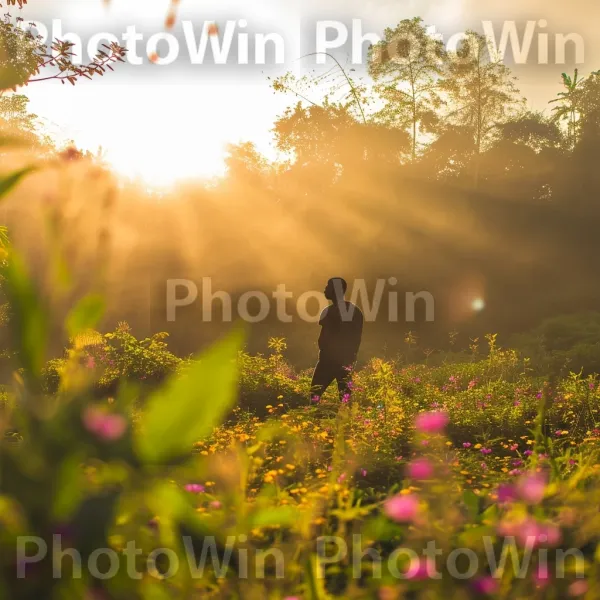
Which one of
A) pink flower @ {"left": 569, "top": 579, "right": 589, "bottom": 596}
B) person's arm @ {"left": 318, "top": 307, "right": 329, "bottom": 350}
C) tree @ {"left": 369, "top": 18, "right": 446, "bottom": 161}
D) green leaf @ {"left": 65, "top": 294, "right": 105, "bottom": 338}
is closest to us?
green leaf @ {"left": 65, "top": 294, "right": 105, "bottom": 338}

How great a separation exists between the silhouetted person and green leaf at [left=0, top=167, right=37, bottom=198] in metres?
7.03

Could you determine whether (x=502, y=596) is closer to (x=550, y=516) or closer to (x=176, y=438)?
(x=550, y=516)

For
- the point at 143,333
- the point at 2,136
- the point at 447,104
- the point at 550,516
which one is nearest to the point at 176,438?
the point at 2,136

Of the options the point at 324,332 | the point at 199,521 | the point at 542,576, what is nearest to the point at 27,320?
the point at 199,521

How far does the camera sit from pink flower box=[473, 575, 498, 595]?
98 centimetres

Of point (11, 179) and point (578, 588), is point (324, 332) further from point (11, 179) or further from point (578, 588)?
point (11, 179)

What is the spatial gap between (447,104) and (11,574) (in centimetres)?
3231

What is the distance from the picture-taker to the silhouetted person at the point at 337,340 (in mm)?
7648

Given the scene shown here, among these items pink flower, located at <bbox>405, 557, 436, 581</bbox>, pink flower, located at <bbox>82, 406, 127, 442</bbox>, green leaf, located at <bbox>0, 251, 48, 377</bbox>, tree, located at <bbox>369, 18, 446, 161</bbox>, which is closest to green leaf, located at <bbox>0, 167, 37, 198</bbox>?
green leaf, located at <bbox>0, 251, 48, 377</bbox>

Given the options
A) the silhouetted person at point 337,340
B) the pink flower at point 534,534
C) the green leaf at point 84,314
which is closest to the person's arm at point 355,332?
the silhouetted person at point 337,340

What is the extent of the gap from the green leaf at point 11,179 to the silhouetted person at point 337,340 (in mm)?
7025

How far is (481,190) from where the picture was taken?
23219 millimetres

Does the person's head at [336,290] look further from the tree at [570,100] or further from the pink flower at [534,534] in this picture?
the tree at [570,100]

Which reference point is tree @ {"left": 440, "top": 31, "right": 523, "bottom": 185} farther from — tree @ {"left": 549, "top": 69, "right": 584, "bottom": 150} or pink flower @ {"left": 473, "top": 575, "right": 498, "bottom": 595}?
pink flower @ {"left": 473, "top": 575, "right": 498, "bottom": 595}
